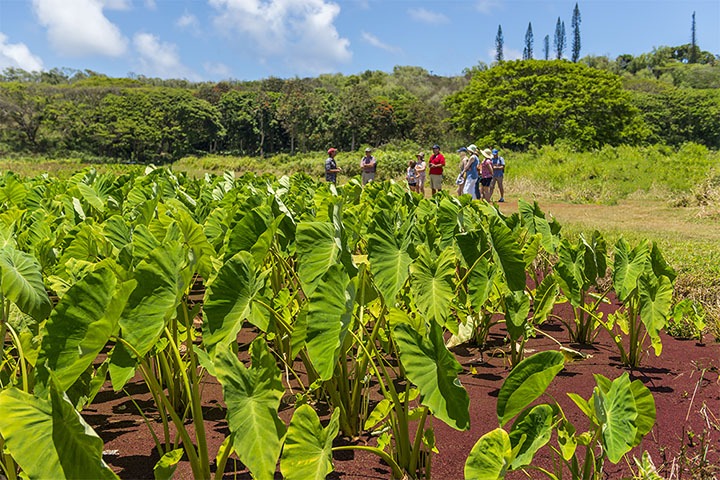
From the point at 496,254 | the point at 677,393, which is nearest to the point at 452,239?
the point at 496,254

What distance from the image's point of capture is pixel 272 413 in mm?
1233

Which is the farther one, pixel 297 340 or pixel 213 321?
pixel 297 340

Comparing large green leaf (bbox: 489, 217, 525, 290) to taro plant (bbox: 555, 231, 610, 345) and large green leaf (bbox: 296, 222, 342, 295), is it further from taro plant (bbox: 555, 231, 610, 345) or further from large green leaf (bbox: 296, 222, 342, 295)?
large green leaf (bbox: 296, 222, 342, 295)

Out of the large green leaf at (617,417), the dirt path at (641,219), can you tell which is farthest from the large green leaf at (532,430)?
the dirt path at (641,219)

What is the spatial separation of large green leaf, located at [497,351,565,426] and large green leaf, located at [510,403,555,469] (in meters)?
0.04

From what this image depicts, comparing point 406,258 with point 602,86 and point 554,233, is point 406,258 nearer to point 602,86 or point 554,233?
point 554,233

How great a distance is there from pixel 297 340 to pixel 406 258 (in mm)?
611

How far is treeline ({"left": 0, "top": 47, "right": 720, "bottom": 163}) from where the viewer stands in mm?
31000

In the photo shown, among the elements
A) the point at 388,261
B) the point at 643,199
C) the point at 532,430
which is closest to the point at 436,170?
the point at 643,199

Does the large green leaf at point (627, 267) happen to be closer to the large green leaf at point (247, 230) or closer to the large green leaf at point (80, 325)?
the large green leaf at point (247, 230)

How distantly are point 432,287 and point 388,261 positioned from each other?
0.19 m

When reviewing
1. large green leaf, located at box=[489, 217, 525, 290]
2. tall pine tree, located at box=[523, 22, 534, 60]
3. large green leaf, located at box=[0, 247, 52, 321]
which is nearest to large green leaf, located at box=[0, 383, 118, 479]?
large green leaf, located at box=[0, 247, 52, 321]

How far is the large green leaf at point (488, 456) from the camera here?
122 centimetres

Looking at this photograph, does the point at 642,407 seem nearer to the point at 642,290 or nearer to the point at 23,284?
the point at 642,290
